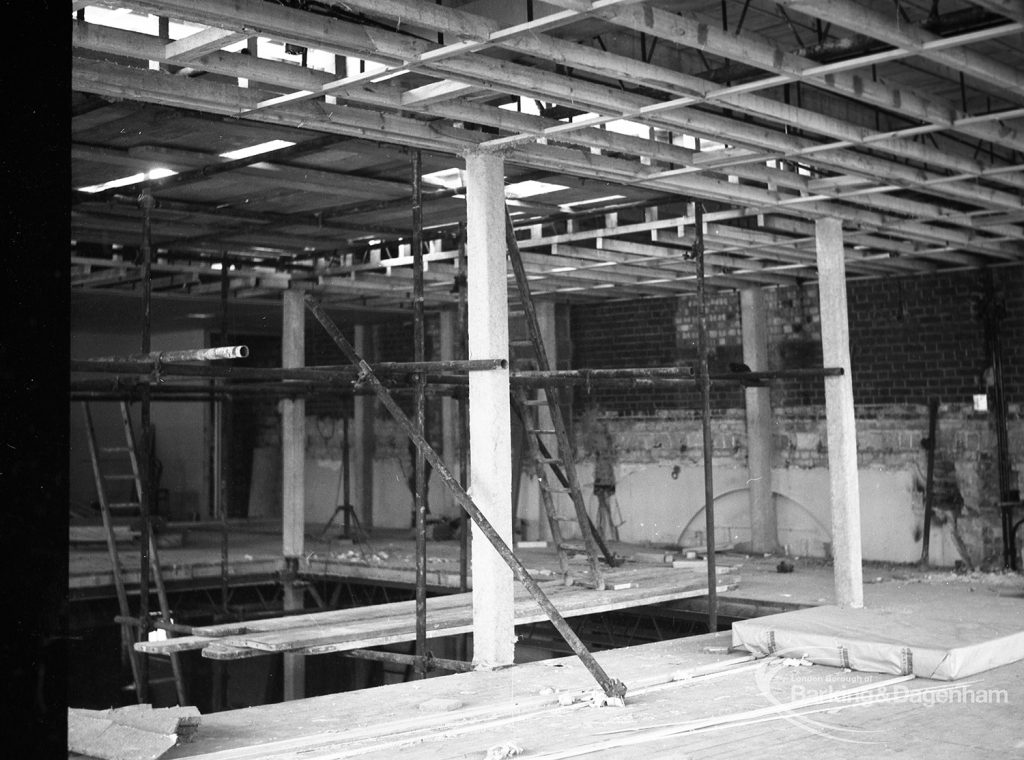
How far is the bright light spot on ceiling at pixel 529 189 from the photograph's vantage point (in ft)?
26.5

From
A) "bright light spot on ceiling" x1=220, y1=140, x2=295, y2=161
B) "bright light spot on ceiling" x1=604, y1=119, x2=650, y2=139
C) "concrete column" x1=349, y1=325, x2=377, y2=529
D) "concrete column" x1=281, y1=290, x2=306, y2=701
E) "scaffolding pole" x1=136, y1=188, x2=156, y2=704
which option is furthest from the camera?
"concrete column" x1=349, y1=325, x2=377, y2=529

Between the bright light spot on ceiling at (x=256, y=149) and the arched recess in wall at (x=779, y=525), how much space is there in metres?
8.45

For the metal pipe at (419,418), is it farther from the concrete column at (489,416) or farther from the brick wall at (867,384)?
the brick wall at (867,384)

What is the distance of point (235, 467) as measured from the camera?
1856 centimetres

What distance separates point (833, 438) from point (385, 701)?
4.64 metres

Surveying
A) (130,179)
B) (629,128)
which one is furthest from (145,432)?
(629,128)

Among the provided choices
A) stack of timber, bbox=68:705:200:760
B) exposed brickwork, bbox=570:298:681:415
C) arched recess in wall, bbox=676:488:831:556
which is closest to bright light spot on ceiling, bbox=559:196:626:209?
stack of timber, bbox=68:705:200:760

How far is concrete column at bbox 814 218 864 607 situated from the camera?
8.70 meters

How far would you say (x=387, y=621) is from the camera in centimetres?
777

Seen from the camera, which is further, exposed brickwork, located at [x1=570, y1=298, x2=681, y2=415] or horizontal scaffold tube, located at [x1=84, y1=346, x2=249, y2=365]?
exposed brickwork, located at [x1=570, y1=298, x2=681, y2=415]

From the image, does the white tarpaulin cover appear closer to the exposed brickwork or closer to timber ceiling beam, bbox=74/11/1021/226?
timber ceiling beam, bbox=74/11/1021/226

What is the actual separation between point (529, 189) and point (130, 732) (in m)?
4.92

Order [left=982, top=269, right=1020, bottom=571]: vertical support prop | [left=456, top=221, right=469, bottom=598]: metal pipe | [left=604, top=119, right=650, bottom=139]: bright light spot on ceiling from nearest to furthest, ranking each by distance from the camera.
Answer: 1. [left=604, top=119, right=650, bottom=139]: bright light spot on ceiling
2. [left=456, top=221, right=469, bottom=598]: metal pipe
3. [left=982, top=269, right=1020, bottom=571]: vertical support prop

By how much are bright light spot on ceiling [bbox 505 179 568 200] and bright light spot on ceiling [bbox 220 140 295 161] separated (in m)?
1.79
